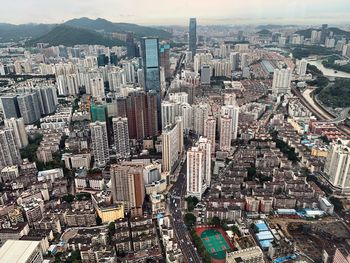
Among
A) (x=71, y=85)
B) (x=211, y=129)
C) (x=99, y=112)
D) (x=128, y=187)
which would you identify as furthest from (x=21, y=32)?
(x=128, y=187)

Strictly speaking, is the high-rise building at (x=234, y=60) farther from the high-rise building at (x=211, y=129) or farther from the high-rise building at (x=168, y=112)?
the high-rise building at (x=211, y=129)

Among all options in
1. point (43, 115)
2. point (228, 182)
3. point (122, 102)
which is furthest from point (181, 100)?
point (43, 115)

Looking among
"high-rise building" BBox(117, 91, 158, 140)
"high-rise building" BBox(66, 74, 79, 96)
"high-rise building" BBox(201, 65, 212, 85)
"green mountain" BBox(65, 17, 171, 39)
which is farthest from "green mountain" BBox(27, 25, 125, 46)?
"high-rise building" BBox(117, 91, 158, 140)

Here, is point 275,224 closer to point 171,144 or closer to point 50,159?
point 171,144

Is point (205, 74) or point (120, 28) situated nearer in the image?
point (205, 74)

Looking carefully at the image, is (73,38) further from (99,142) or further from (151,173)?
(151,173)

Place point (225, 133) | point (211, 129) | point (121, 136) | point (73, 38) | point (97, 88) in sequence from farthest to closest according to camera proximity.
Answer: point (73, 38) < point (97, 88) < point (211, 129) < point (225, 133) < point (121, 136)
